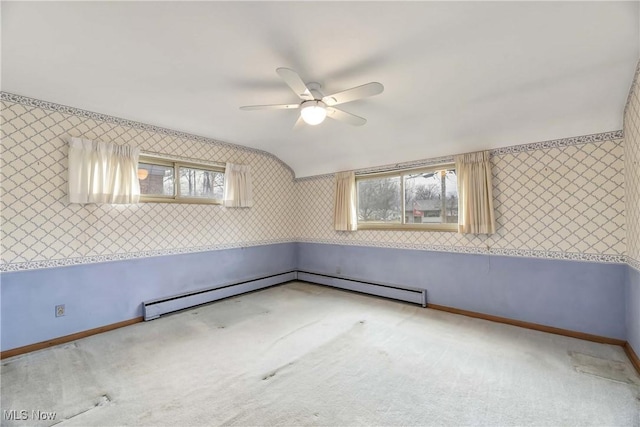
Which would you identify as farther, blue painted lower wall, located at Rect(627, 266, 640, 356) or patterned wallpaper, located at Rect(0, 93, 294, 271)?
patterned wallpaper, located at Rect(0, 93, 294, 271)

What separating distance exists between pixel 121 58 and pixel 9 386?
2.78 m

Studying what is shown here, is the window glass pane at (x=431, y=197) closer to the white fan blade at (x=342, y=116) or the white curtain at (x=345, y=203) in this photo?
the white curtain at (x=345, y=203)

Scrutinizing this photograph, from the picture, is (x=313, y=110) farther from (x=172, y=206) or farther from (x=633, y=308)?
(x=633, y=308)

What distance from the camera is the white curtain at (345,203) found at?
493cm

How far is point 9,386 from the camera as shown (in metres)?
2.19

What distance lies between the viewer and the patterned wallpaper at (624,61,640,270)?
229cm

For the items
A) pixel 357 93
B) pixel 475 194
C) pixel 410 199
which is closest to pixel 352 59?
pixel 357 93

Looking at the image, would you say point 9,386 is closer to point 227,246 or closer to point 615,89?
point 227,246

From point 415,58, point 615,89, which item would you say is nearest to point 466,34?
point 415,58

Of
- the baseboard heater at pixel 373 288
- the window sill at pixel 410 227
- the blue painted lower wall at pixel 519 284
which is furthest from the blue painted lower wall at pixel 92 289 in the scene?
the blue painted lower wall at pixel 519 284

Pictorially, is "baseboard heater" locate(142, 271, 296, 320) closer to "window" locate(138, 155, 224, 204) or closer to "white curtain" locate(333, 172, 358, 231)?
"window" locate(138, 155, 224, 204)

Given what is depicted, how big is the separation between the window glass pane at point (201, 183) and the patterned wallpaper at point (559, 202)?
144 inches

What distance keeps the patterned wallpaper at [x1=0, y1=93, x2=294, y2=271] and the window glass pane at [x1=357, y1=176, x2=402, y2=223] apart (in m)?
2.42

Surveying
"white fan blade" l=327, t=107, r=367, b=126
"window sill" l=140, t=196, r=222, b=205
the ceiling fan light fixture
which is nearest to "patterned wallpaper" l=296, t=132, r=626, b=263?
"white fan blade" l=327, t=107, r=367, b=126
